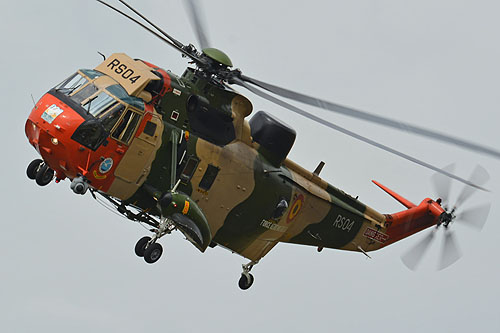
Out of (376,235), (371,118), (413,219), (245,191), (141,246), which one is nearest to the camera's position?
(371,118)

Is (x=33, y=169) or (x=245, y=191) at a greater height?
(x=245, y=191)

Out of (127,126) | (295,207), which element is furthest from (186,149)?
(295,207)

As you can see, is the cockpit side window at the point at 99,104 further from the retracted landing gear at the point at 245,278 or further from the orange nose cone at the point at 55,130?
the retracted landing gear at the point at 245,278

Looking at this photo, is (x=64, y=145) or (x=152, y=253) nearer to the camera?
(x=64, y=145)

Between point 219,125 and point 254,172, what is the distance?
151cm

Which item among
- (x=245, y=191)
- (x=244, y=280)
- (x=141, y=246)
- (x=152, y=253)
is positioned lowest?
(x=244, y=280)

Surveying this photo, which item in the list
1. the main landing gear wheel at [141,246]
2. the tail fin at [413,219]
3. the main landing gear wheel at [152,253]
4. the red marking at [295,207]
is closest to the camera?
the main landing gear wheel at [152,253]

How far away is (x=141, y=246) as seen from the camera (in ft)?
59.0

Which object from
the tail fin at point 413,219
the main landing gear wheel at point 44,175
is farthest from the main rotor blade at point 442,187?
the main landing gear wheel at point 44,175

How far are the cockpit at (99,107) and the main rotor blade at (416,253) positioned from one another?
9.78 metres

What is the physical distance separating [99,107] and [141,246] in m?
3.39

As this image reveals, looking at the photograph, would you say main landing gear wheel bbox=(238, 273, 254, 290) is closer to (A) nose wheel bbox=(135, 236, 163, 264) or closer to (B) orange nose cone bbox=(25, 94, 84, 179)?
(A) nose wheel bbox=(135, 236, 163, 264)

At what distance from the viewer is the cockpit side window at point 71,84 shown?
16.7 metres

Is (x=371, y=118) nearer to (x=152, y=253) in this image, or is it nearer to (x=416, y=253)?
(x=152, y=253)
